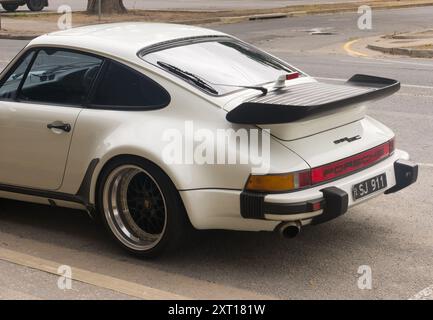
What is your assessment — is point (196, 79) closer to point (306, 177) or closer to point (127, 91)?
point (127, 91)

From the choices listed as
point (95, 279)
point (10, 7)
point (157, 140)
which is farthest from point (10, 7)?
point (95, 279)

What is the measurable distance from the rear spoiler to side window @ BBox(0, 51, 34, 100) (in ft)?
5.81

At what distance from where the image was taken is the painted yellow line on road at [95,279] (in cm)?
444

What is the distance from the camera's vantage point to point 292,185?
4508mm

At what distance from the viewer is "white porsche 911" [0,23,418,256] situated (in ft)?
14.9

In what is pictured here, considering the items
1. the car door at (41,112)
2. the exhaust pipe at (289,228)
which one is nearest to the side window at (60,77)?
the car door at (41,112)

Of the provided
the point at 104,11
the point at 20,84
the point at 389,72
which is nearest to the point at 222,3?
the point at 104,11

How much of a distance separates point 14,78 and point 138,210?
4.83ft

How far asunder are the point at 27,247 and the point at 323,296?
2056 millimetres

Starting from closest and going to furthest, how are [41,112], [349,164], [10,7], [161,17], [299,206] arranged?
1. [299,206]
2. [349,164]
3. [41,112]
4. [161,17]
5. [10,7]

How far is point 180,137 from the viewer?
471 centimetres

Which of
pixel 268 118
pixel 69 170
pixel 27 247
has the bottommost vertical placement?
pixel 27 247

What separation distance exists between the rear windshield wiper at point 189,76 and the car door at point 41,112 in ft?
1.57
